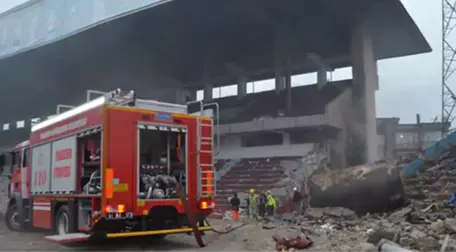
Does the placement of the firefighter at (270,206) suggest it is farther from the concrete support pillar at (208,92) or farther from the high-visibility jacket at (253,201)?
the concrete support pillar at (208,92)

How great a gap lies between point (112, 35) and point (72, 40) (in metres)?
2.77

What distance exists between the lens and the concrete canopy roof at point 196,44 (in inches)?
1177

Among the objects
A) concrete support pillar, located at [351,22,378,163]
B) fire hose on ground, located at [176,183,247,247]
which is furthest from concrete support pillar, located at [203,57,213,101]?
fire hose on ground, located at [176,183,247,247]

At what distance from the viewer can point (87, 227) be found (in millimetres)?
Answer: 9844

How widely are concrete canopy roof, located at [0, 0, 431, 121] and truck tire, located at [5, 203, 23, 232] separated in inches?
634

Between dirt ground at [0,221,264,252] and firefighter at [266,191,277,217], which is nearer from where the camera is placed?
dirt ground at [0,221,264,252]

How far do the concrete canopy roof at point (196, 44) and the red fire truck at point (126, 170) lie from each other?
1787cm

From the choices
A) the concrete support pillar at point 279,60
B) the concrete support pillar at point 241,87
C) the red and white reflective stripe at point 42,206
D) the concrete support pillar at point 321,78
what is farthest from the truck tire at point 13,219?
the concrete support pillar at point 241,87

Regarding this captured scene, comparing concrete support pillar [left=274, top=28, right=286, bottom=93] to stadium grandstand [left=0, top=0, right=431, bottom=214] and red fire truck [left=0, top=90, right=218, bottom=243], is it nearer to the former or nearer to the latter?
stadium grandstand [left=0, top=0, right=431, bottom=214]

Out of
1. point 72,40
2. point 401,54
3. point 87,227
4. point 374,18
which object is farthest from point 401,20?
point 87,227

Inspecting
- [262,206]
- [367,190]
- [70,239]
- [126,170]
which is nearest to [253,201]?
[262,206]

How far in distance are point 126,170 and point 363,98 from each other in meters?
25.6

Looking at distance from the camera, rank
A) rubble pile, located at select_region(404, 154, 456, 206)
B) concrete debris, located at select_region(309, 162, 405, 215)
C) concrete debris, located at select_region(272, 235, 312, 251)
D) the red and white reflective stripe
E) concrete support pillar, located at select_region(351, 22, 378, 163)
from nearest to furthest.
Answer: concrete debris, located at select_region(272, 235, 312, 251) < the red and white reflective stripe < concrete debris, located at select_region(309, 162, 405, 215) < rubble pile, located at select_region(404, 154, 456, 206) < concrete support pillar, located at select_region(351, 22, 378, 163)

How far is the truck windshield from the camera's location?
10.1 meters
